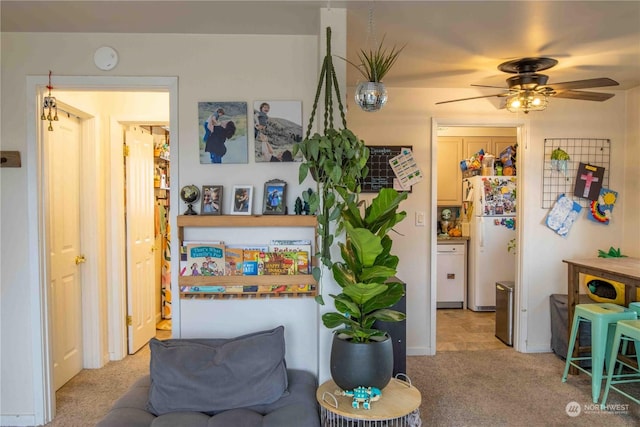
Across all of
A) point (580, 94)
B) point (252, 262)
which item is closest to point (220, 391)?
point (252, 262)

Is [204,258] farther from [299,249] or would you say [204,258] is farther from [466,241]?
[466,241]

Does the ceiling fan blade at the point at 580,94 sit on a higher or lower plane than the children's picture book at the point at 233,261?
higher

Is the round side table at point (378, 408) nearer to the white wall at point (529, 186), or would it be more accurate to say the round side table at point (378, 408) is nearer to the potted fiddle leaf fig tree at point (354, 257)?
the potted fiddle leaf fig tree at point (354, 257)

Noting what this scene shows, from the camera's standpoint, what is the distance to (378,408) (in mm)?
1835

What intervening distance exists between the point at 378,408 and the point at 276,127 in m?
1.61

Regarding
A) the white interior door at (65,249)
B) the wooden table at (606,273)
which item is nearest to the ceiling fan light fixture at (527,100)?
the wooden table at (606,273)

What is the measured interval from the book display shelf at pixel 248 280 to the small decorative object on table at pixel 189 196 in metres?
0.08

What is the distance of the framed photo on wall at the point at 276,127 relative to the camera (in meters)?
2.53

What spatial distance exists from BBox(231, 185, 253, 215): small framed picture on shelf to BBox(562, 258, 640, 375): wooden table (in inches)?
99.8

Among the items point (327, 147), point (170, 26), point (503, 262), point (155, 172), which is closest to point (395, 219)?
point (327, 147)

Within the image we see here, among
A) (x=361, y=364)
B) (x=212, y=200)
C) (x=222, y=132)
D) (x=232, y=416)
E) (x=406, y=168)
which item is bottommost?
(x=232, y=416)

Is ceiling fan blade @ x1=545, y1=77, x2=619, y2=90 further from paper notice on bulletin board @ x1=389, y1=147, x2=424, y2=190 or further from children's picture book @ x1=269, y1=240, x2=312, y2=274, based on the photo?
children's picture book @ x1=269, y1=240, x2=312, y2=274

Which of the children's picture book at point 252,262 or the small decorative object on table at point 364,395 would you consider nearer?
the small decorative object on table at point 364,395

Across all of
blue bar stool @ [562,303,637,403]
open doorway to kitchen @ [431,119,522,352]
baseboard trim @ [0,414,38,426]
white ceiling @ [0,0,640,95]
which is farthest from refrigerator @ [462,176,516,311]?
baseboard trim @ [0,414,38,426]
